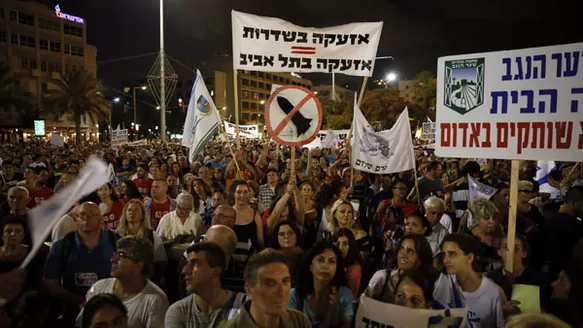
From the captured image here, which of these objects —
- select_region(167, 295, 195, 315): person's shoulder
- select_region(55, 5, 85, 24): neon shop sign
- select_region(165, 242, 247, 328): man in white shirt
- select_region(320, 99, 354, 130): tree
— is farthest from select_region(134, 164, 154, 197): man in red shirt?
select_region(55, 5, 85, 24): neon shop sign

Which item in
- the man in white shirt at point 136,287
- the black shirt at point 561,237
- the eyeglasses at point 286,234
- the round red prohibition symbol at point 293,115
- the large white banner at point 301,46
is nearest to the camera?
the man in white shirt at point 136,287

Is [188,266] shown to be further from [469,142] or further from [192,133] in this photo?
[192,133]

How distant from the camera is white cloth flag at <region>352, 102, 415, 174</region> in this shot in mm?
8312

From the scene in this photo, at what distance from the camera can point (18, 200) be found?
596 centimetres

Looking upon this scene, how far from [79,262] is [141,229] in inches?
37.5

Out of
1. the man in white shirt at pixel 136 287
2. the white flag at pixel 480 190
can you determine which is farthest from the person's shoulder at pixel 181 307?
the white flag at pixel 480 190

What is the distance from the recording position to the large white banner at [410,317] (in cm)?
286

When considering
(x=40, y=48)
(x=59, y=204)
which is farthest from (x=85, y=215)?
(x=40, y=48)

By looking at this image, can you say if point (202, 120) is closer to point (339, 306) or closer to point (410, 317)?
point (339, 306)

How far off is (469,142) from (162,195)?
4.25 metres

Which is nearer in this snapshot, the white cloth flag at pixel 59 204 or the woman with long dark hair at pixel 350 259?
the white cloth flag at pixel 59 204

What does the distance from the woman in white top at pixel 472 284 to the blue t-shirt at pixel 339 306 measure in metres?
0.83

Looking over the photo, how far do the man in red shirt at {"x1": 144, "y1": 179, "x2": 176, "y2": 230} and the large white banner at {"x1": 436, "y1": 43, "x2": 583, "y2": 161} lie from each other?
3.92 metres

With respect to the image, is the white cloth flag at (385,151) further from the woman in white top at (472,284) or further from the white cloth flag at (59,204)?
the white cloth flag at (59,204)
